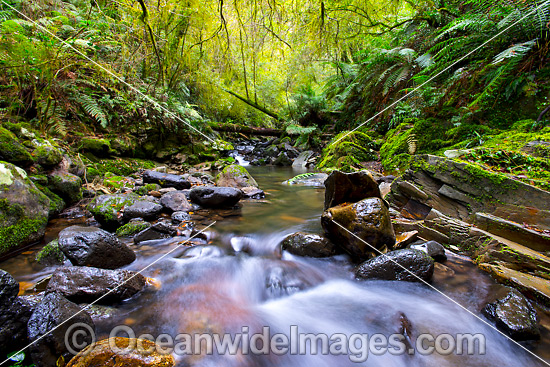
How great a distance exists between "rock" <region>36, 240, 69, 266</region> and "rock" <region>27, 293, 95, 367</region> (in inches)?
49.0

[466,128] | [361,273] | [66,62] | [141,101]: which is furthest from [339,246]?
[141,101]

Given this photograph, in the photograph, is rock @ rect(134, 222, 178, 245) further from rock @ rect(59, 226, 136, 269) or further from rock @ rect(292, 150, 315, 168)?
rock @ rect(292, 150, 315, 168)

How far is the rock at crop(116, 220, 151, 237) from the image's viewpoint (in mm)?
3312

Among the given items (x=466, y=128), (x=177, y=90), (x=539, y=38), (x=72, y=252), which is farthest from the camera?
(x=177, y=90)

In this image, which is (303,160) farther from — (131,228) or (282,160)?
(131,228)

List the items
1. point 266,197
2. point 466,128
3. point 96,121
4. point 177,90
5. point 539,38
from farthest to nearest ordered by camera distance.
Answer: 1. point 177,90
2. point 96,121
3. point 266,197
4. point 466,128
5. point 539,38

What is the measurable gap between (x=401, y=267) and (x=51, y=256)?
150 inches

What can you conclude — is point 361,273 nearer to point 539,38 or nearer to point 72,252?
point 72,252

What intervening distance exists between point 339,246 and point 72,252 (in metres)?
3.02

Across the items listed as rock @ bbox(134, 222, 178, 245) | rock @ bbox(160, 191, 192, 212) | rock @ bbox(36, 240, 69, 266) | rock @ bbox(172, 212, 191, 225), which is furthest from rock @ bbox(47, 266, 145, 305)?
rock @ bbox(160, 191, 192, 212)

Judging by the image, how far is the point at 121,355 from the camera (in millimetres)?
1341

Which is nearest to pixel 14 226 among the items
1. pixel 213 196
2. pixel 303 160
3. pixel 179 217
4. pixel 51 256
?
pixel 51 256

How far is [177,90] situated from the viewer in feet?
28.2

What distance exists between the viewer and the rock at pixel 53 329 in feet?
4.19
